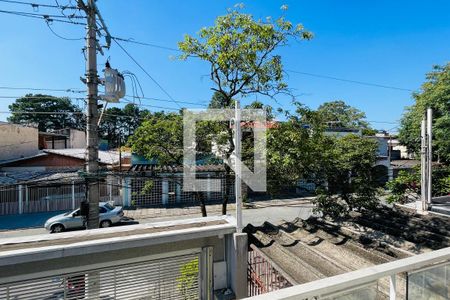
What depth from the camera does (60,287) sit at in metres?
3.07

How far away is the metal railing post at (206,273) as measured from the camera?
12.4ft

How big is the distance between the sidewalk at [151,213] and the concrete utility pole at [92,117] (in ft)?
30.2

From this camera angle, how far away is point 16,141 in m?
20.2

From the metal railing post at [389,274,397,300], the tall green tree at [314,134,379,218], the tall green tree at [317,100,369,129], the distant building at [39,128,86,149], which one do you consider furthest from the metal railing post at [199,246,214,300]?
the tall green tree at [317,100,369,129]

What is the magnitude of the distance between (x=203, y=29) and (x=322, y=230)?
580cm

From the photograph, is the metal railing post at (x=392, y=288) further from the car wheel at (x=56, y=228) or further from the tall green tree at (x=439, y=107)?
the tall green tree at (x=439, y=107)

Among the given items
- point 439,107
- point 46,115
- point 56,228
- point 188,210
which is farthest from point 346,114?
point 46,115

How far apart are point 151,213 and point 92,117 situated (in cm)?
1062

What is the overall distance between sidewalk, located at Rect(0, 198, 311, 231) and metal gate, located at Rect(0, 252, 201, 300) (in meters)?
11.4

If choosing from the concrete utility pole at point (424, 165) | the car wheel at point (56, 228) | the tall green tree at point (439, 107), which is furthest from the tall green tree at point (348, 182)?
the car wheel at point (56, 228)

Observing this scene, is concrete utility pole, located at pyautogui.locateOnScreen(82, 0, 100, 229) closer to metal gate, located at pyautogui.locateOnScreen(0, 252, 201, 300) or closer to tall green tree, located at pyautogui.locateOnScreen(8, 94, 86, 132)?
metal gate, located at pyautogui.locateOnScreen(0, 252, 201, 300)

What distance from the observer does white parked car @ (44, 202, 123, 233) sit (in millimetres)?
11766

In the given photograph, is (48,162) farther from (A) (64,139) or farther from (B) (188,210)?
(A) (64,139)

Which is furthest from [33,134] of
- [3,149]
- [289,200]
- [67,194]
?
[289,200]
